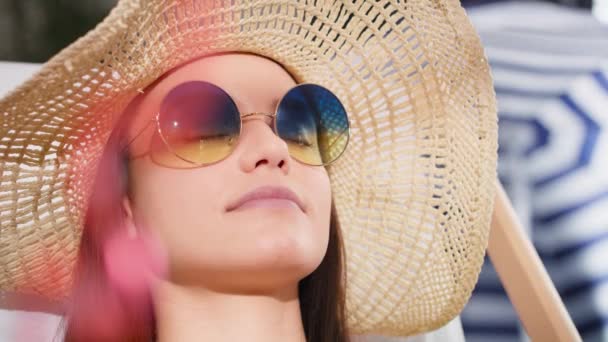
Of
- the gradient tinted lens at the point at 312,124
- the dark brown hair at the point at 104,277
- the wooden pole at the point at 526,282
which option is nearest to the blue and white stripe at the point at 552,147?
the wooden pole at the point at 526,282

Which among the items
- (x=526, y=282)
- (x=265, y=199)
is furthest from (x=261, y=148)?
(x=526, y=282)

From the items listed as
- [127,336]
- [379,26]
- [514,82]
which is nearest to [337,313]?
[127,336]

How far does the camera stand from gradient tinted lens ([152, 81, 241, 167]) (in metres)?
0.98

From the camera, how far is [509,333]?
1.94 meters

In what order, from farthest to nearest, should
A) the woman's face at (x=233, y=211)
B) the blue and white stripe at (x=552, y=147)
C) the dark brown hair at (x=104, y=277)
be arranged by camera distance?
1. the blue and white stripe at (x=552, y=147)
2. the dark brown hair at (x=104, y=277)
3. the woman's face at (x=233, y=211)

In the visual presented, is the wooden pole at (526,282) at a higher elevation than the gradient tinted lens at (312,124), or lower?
lower

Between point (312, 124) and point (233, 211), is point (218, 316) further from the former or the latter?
point (312, 124)

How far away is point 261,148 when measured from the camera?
3.27 ft

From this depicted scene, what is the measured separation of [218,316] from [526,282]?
51 cm

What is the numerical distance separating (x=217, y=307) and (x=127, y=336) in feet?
0.55

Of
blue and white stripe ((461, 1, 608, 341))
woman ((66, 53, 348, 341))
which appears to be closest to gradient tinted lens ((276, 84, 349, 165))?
woman ((66, 53, 348, 341))

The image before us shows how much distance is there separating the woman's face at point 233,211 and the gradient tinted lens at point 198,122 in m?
0.02

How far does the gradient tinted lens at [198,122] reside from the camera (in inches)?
38.6

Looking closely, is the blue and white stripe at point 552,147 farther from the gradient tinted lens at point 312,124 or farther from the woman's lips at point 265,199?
the woman's lips at point 265,199
